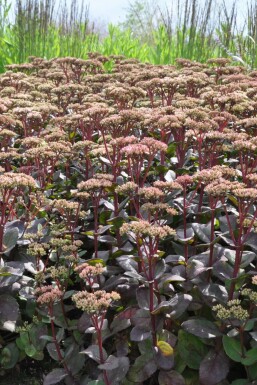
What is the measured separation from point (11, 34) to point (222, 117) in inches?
305

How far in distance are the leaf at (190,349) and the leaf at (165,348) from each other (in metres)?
0.06

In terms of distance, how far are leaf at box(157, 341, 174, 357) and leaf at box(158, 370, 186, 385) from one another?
88mm

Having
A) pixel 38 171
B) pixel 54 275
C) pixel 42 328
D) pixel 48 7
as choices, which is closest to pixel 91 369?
pixel 42 328

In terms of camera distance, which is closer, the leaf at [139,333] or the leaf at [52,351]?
the leaf at [139,333]

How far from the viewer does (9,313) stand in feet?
9.41

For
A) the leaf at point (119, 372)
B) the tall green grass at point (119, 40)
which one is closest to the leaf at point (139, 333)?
the leaf at point (119, 372)

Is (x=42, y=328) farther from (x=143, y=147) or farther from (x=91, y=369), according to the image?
(x=143, y=147)

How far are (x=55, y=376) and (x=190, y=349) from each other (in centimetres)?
65

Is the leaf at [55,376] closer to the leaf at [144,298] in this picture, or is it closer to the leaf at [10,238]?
the leaf at [144,298]

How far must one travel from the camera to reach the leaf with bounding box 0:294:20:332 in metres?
2.85

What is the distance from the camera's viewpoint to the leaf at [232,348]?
253 centimetres

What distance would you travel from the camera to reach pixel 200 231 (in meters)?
3.01

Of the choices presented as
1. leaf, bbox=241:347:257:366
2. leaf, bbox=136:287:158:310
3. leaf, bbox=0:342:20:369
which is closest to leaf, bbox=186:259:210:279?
leaf, bbox=136:287:158:310

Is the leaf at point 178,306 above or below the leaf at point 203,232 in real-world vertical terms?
below
